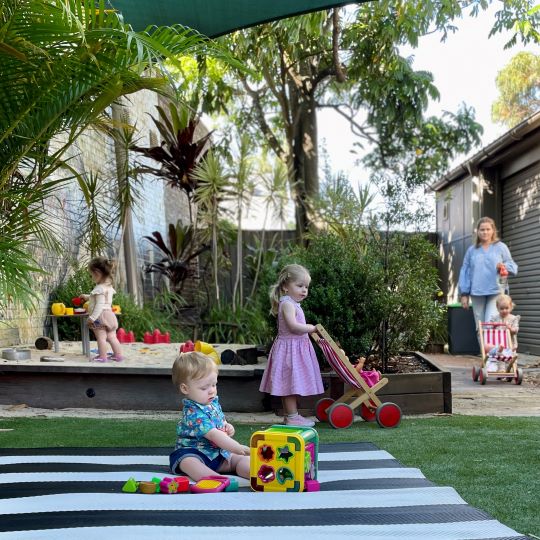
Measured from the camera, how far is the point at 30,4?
430 centimetres

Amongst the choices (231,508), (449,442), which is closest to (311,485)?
(231,508)

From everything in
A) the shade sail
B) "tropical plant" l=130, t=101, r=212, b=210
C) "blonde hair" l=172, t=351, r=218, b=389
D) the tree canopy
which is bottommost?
"blonde hair" l=172, t=351, r=218, b=389

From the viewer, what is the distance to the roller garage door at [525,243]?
11.4 meters

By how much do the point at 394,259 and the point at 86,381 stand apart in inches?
111

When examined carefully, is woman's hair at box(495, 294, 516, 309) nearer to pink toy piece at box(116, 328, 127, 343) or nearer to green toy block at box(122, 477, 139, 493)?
pink toy piece at box(116, 328, 127, 343)

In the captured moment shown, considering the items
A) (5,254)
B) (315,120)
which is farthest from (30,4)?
(315,120)

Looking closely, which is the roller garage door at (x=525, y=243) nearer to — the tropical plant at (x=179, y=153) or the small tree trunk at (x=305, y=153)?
the small tree trunk at (x=305, y=153)

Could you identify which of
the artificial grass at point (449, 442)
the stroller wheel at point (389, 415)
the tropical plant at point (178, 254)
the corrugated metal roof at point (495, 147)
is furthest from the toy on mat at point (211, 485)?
the tropical plant at point (178, 254)

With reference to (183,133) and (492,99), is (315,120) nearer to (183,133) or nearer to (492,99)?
(183,133)

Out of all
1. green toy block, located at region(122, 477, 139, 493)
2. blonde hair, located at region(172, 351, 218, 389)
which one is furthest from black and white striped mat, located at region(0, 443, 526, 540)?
blonde hair, located at region(172, 351, 218, 389)

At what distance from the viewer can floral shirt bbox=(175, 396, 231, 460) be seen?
3.54 metres

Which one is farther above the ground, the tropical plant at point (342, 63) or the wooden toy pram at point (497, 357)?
the tropical plant at point (342, 63)

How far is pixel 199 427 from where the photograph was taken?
11.6 feet

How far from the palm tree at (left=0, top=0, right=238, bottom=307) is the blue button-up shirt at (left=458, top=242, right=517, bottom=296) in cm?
474
